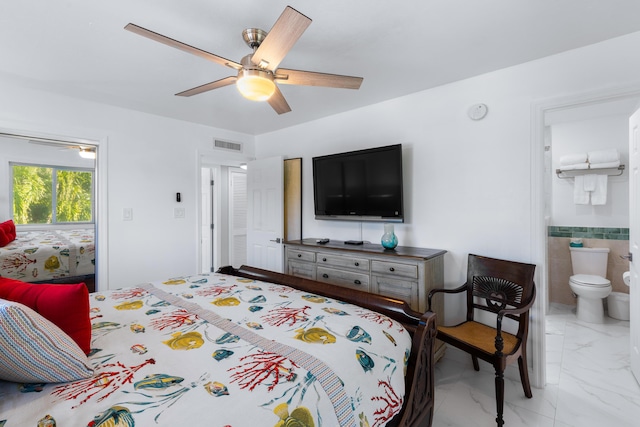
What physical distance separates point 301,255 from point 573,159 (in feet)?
11.5

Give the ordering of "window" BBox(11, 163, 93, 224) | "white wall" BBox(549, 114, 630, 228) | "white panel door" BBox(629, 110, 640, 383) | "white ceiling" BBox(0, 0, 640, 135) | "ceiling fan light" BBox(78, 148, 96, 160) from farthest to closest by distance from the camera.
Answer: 1. "white wall" BBox(549, 114, 630, 228)
2. "ceiling fan light" BBox(78, 148, 96, 160)
3. "window" BBox(11, 163, 93, 224)
4. "white panel door" BBox(629, 110, 640, 383)
5. "white ceiling" BBox(0, 0, 640, 135)


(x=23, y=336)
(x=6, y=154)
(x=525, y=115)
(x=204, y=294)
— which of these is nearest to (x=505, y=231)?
(x=525, y=115)

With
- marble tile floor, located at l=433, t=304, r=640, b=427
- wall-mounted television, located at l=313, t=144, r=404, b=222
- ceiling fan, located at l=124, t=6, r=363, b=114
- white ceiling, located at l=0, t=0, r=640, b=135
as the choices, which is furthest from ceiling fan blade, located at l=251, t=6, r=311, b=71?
marble tile floor, located at l=433, t=304, r=640, b=427

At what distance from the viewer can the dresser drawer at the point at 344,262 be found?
9.09ft

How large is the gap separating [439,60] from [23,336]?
2.67 m

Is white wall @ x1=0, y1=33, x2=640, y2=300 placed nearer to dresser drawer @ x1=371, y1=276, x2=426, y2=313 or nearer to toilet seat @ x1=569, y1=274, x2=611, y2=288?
dresser drawer @ x1=371, y1=276, x2=426, y2=313

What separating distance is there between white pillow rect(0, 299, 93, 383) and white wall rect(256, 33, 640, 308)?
2584mm

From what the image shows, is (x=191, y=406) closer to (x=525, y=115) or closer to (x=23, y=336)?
(x=23, y=336)

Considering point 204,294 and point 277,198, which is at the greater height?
point 277,198

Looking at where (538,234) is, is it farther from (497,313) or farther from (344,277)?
(344,277)

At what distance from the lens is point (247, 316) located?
4.96 feet

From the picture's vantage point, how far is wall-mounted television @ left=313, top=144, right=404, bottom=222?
2.87 m

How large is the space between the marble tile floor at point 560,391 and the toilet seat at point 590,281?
50 centimetres

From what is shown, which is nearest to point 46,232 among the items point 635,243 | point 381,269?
point 381,269
